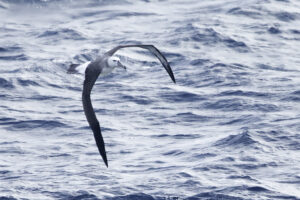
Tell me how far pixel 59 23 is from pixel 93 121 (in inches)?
743

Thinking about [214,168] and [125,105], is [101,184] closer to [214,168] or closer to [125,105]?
[214,168]

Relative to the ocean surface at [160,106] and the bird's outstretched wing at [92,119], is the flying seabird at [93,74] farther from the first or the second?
the ocean surface at [160,106]

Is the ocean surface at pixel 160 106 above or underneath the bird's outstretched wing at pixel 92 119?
underneath

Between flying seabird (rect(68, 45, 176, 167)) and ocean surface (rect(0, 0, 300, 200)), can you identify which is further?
ocean surface (rect(0, 0, 300, 200))

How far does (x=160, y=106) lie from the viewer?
21.0m

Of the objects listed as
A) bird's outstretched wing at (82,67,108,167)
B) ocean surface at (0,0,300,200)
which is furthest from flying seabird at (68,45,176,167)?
ocean surface at (0,0,300,200)

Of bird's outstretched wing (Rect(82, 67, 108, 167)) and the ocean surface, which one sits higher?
bird's outstretched wing (Rect(82, 67, 108, 167))

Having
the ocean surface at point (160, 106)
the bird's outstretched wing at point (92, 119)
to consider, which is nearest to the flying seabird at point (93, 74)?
the bird's outstretched wing at point (92, 119)

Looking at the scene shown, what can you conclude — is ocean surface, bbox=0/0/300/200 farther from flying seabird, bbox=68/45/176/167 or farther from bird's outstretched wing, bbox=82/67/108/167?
bird's outstretched wing, bbox=82/67/108/167

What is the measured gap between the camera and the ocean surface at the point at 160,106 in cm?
1608

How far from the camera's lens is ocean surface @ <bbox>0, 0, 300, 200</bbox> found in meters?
16.1

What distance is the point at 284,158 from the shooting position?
56.0 ft

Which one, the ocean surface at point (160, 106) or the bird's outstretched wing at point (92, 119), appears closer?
the bird's outstretched wing at point (92, 119)

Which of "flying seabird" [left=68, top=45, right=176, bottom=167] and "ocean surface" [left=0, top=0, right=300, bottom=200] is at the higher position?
"flying seabird" [left=68, top=45, right=176, bottom=167]
